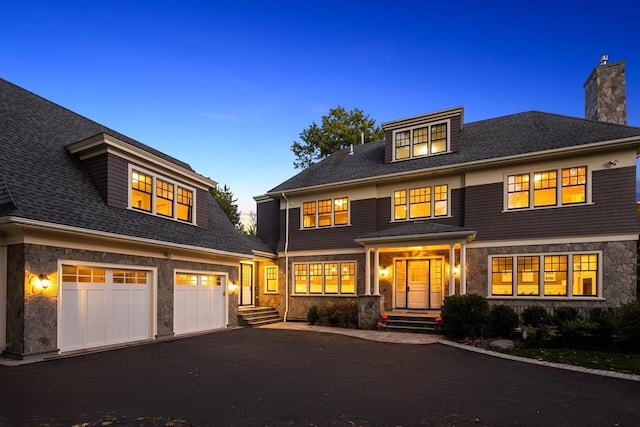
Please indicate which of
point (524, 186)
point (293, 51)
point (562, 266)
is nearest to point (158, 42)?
point (293, 51)

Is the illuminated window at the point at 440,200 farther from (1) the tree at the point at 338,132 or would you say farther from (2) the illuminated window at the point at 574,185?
(1) the tree at the point at 338,132

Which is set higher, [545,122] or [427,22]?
[427,22]

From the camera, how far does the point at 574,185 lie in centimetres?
1252

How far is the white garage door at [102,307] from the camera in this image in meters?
9.16

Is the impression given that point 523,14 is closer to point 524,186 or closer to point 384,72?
point 524,186

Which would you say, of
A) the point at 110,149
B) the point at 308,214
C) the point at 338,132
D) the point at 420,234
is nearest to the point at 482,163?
the point at 420,234

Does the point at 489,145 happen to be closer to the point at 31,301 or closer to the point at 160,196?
the point at 160,196

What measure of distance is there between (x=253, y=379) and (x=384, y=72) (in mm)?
20181

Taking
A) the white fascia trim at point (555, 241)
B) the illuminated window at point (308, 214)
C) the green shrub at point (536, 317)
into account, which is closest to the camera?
the green shrub at point (536, 317)

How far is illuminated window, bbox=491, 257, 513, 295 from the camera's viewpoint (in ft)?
43.4

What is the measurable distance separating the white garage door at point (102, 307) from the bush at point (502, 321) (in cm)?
1053

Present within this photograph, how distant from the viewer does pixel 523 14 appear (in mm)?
14445

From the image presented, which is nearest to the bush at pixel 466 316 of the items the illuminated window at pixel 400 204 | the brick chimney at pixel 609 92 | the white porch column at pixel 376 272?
the white porch column at pixel 376 272

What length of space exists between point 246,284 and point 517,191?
12245mm
